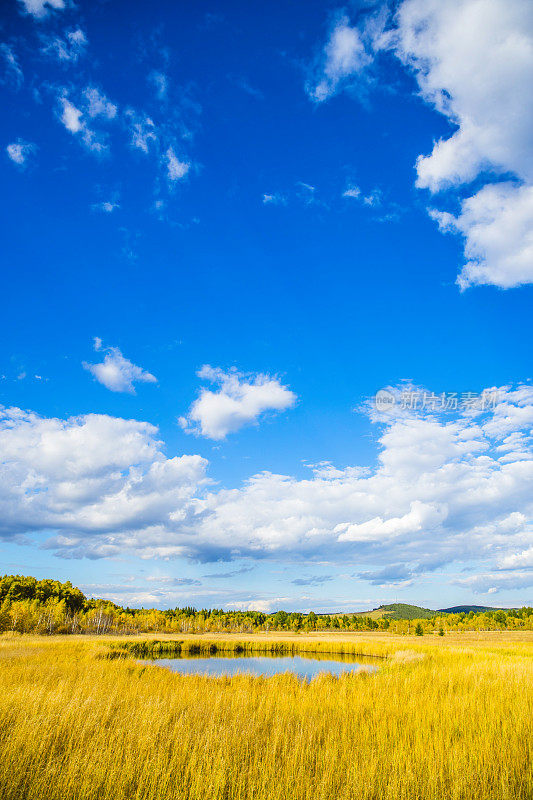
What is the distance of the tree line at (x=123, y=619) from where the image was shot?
217 feet

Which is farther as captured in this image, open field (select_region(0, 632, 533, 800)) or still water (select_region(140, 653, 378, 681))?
still water (select_region(140, 653, 378, 681))

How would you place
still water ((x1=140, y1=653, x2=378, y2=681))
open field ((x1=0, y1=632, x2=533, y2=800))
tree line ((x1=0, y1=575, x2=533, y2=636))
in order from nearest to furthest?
open field ((x1=0, y1=632, x2=533, y2=800)) < still water ((x1=140, y1=653, x2=378, y2=681)) < tree line ((x1=0, y1=575, x2=533, y2=636))

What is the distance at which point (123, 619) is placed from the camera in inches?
3986

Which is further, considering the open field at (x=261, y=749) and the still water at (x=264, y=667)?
the still water at (x=264, y=667)

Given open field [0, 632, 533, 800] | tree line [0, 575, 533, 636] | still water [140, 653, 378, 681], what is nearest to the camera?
open field [0, 632, 533, 800]

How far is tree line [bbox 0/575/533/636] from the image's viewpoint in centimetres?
6606

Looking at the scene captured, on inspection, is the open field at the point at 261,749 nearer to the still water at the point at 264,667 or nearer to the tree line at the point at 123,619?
the still water at the point at 264,667

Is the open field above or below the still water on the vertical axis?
above

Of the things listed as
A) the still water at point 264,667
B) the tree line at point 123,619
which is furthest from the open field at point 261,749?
the tree line at point 123,619

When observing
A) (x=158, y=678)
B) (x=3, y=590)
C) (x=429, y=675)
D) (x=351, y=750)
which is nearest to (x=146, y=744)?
(x=351, y=750)

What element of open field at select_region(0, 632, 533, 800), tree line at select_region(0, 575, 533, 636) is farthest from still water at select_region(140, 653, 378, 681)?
tree line at select_region(0, 575, 533, 636)

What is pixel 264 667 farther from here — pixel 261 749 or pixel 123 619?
pixel 123 619

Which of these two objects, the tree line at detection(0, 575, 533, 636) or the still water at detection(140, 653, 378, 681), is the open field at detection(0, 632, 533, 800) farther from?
the tree line at detection(0, 575, 533, 636)

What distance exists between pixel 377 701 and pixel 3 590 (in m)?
88.4
